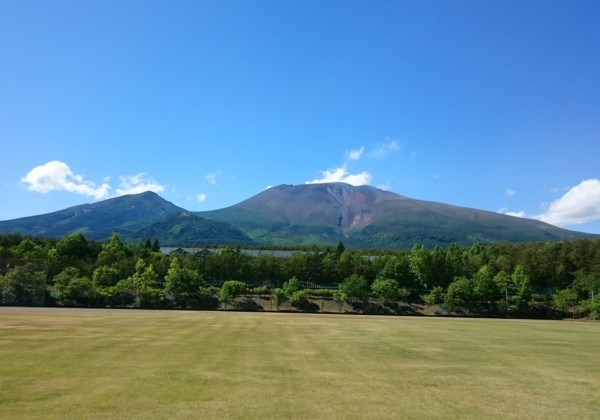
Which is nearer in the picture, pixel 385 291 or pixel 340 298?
pixel 340 298

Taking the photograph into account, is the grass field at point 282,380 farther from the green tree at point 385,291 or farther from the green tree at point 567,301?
the green tree at point 567,301

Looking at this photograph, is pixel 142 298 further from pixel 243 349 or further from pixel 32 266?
pixel 243 349

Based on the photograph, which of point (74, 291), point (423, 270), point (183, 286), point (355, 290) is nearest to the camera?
point (74, 291)

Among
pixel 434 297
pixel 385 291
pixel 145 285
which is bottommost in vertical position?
pixel 434 297

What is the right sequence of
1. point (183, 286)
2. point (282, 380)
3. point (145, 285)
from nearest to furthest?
1. point (282, 380)
2. point (183, 286)
3. point (145, 285)

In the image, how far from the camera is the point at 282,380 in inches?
568

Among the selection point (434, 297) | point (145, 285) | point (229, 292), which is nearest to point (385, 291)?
point (434, 297)

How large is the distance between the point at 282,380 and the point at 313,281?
10345 cm

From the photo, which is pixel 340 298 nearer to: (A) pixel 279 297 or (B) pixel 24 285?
(A) pixel 279 297

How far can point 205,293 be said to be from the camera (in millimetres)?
87125

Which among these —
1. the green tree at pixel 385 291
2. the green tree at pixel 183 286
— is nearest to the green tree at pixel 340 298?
the green tree at pixel 385 291

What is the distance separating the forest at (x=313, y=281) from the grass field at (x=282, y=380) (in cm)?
5251

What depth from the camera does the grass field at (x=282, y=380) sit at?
1115cm

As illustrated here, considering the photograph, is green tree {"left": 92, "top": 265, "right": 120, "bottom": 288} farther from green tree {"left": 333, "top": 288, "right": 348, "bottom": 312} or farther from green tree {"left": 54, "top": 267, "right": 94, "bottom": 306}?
green tree {"left": 333, "top": 288, "right": 348, "bottom": 312}
